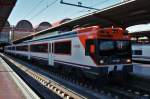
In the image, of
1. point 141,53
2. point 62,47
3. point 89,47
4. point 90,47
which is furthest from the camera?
point 141,53

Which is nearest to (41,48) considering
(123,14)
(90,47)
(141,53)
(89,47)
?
(123,14)

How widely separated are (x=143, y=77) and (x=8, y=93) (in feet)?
27.3

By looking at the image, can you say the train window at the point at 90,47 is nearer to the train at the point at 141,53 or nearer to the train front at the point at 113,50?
the train front at the point at 113,50

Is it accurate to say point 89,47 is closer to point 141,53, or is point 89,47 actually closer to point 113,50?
point 113,50

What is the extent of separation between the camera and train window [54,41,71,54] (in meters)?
17.6

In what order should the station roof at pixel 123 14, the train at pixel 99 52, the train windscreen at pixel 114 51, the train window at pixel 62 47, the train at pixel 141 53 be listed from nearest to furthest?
the train at pixel 99 52 < the train windscreen at pixel 114 51 < the train window at pixel 62 47 < the station roof at pixel 123 14 < the train at pixel 141 53

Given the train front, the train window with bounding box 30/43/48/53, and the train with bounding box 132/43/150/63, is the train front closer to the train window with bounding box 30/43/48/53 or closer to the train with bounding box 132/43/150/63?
the train window with bounding box 30/43/48/53

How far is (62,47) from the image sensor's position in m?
19.0

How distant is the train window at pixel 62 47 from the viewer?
A: 57.7 ft

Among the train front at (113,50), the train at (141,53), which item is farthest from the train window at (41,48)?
the train at (141,53)

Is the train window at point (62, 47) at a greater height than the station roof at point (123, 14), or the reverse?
the station roof at point (123, 14)

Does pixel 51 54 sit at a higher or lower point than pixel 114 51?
lower

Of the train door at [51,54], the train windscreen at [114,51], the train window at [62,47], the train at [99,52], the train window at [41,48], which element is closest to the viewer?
the train at [99,52]

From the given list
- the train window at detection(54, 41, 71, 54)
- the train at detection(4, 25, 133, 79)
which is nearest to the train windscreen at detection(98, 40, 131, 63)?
the train at detection(4, 25, 133, 79)
